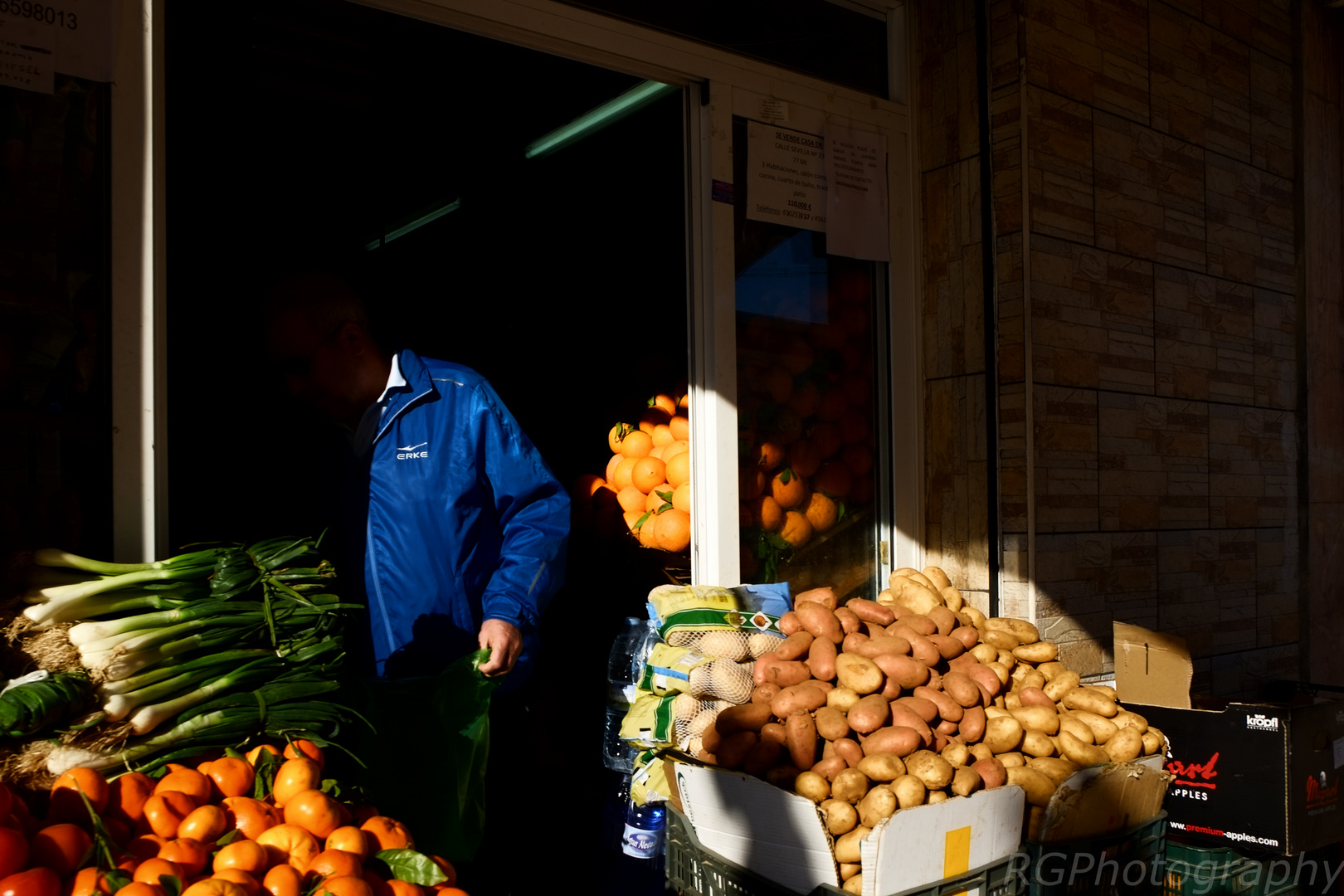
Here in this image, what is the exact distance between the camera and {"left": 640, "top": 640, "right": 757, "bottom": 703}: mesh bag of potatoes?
2.81m

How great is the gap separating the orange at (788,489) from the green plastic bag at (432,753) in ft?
4.92

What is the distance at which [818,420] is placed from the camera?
13.0 feet

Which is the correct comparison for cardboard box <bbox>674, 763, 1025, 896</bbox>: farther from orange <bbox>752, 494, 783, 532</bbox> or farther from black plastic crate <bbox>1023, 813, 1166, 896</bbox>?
orange <bbox>752, 494, 783, 532</bbox>

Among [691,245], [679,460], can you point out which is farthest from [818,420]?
[691,245]

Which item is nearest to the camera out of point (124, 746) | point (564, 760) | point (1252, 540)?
point (124, 746)

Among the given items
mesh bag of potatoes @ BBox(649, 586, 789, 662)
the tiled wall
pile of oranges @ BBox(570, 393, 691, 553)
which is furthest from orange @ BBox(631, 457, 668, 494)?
the tiled wall

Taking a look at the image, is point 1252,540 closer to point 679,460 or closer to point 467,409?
point 679,460

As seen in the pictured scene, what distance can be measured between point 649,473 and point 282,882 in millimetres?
2360

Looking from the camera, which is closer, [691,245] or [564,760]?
[691,245]

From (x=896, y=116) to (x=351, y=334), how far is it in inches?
97.8

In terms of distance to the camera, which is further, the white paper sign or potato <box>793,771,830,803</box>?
potato <box>793,771,830,803</box>

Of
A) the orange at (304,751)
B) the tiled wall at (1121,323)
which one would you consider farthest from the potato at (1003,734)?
the orange at (304,751)

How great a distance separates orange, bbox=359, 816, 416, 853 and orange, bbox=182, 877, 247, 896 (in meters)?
0.36

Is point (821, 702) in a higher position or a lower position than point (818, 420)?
lower
